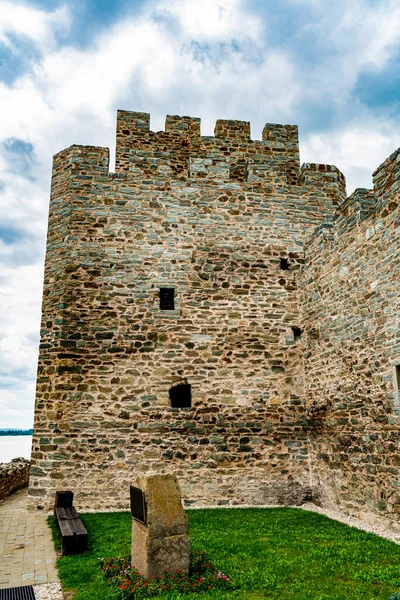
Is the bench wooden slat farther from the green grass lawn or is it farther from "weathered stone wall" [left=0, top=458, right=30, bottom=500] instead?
"weathered stone wall" [left=0, top=458, right=30, bottom=500]

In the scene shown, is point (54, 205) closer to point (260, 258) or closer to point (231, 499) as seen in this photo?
point (260, 258)

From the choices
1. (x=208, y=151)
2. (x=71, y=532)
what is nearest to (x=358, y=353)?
(x=71, y=532)

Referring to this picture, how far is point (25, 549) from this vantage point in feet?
19.4

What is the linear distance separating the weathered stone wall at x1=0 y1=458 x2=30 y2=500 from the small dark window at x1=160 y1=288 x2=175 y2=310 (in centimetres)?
479

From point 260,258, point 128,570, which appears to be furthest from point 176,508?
point 260,258

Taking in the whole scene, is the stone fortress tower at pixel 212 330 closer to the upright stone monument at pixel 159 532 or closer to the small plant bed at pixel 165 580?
the small plant bed at pixel 165 580

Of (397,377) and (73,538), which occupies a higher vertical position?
(397,377)

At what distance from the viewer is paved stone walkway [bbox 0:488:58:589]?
4895 millimetres

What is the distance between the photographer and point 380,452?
6.86 meters

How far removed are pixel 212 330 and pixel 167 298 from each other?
3.77 ft

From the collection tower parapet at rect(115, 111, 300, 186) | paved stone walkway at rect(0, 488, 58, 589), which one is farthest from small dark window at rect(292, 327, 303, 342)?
paved stone walkway at rect(0, 488, 58, 589)

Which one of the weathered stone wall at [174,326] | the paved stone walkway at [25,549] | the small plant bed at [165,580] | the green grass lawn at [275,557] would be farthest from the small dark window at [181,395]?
the small plant bed at [165,580]

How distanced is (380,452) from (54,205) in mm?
7805

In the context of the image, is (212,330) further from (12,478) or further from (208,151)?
(12,478)
